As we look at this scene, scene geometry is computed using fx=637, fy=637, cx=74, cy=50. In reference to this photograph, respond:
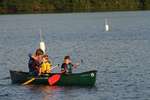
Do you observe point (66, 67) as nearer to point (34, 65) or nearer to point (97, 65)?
point (34, 65)

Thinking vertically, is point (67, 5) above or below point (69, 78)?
below

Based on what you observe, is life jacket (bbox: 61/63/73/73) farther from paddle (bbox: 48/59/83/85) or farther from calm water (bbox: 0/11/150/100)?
calm water (bbox: 0/11/150/100)

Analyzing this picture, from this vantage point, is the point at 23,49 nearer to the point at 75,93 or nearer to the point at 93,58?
the point at 93,58

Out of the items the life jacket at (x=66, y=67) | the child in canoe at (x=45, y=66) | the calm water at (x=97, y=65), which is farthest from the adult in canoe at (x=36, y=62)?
the life jacket at (x=66, y=67)

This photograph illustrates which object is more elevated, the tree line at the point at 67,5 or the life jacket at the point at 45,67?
the life jacket at the point at 45,67

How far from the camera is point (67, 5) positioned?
579ft

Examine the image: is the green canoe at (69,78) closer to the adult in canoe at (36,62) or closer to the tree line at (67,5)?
the adult in canoe at (36,62)

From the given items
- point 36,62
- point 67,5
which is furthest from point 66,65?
point 67,5

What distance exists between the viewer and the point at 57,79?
35.2m

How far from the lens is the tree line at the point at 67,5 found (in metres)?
170

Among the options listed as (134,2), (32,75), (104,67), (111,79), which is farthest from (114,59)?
(134,2)

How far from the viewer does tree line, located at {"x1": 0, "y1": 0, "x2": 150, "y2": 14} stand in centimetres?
17012

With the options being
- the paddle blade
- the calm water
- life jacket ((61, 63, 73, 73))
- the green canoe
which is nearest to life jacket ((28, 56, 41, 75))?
the green canoe

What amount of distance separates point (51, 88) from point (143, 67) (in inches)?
399
